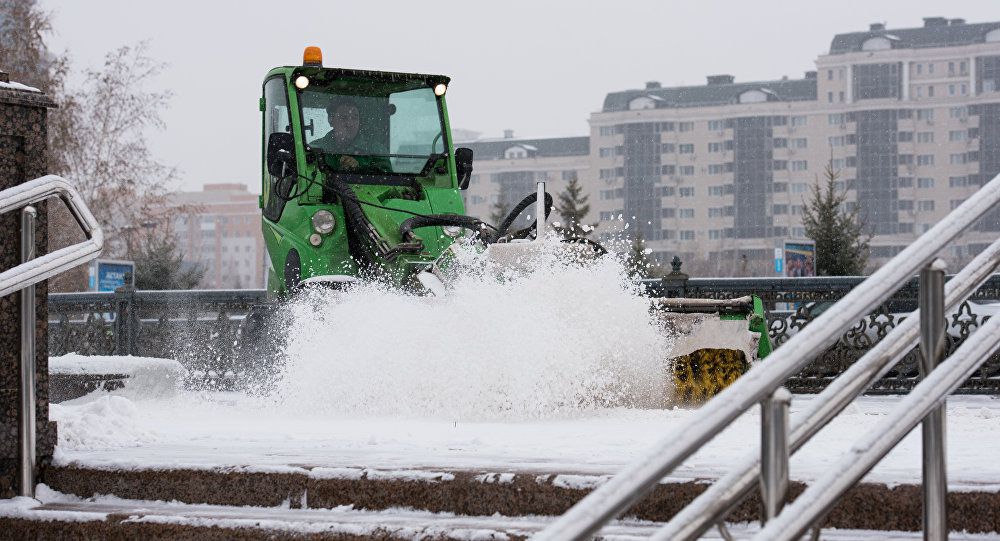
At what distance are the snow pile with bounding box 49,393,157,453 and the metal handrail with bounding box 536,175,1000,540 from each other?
3297 mm

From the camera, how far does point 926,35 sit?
11175 centimetres

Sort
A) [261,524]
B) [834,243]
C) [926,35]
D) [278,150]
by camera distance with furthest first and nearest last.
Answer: [926,35]
[834,243]
[278,150]
[261,524]

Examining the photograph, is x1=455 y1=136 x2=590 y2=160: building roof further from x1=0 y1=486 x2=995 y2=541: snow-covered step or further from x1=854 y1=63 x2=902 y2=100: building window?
x1=0 y1=486 x2=995 y2=541: snow-covered step

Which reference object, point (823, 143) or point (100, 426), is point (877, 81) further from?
point (100, 426)

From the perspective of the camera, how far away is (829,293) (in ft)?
38.5

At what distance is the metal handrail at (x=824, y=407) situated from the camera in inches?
85.1

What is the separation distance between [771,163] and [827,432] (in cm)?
11055

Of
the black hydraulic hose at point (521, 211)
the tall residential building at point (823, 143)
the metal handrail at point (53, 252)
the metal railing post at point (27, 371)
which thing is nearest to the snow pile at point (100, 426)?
the metal railing post at point (27, 371)

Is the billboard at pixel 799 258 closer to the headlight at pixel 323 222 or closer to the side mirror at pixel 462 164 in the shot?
the side mirror at pixel 462 164

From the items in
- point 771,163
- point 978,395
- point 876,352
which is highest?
point 771,163

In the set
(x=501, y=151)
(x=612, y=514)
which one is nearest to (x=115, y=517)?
(x=612, y=514)

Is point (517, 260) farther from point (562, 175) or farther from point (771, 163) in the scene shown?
point (562, 175)

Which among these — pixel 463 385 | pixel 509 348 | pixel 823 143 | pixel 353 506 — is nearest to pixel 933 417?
pixel 353 506

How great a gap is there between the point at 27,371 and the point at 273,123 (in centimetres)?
503
